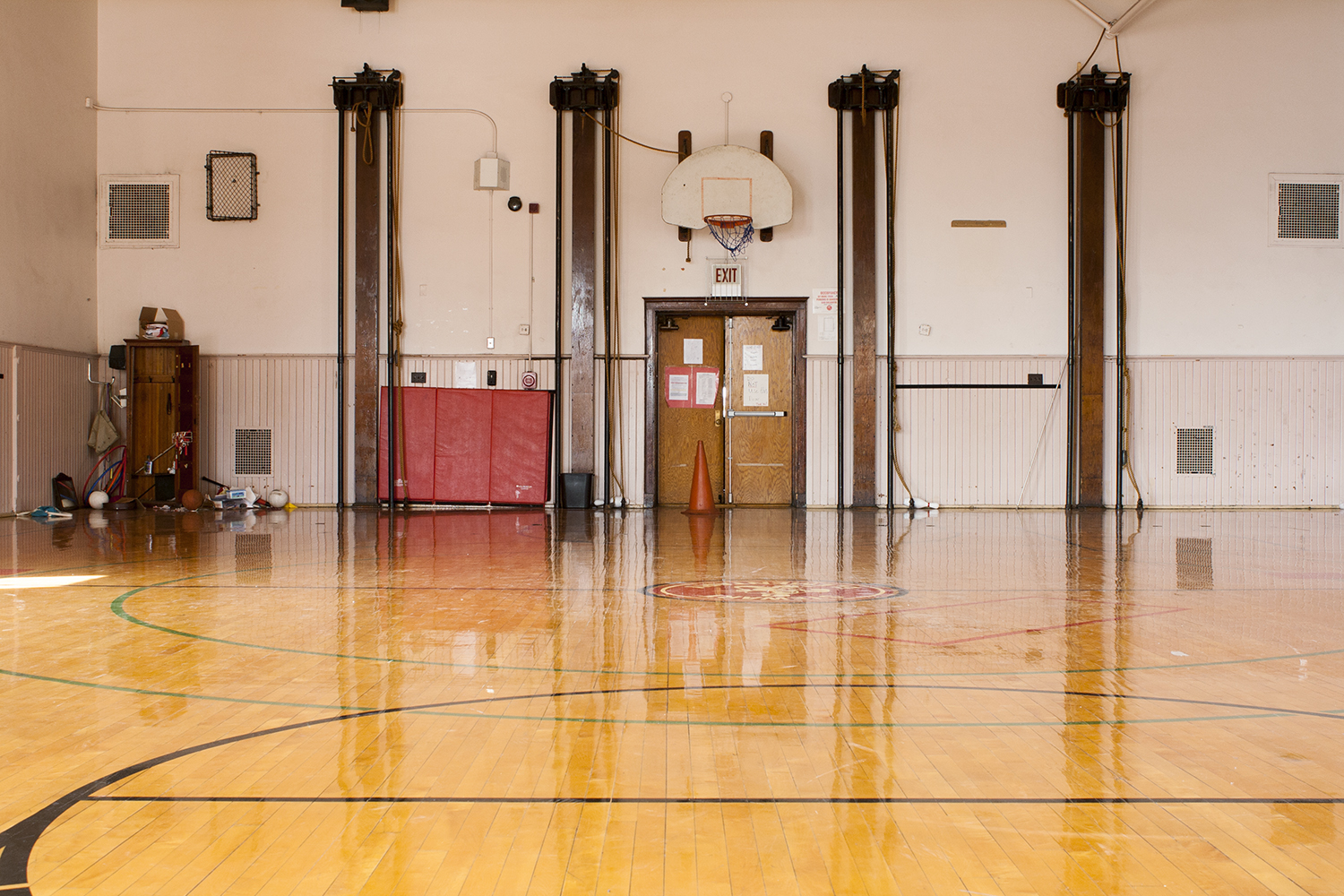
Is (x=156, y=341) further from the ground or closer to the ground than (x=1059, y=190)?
closer to the ground

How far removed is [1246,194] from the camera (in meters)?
11.4

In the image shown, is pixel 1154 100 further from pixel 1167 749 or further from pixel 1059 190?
pixel 1167 749

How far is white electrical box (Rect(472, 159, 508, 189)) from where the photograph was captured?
11.2m

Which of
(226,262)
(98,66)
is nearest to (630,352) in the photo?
(226,262)

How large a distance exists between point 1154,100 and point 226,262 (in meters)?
10.6

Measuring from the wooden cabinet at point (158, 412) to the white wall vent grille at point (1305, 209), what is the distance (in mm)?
12094

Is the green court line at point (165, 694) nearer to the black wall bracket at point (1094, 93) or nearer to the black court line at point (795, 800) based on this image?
the black court line at point (795, 800)

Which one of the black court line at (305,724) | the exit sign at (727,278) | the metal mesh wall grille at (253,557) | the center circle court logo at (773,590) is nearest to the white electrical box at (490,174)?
the exit sign at (727,278)

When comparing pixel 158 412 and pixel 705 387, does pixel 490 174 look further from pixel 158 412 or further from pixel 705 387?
pixel 158 412

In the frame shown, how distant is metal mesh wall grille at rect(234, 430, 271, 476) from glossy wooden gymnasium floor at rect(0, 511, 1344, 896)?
20.0ft

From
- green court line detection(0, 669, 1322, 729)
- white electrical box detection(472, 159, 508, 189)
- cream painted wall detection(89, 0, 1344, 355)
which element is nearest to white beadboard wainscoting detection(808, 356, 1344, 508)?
cream painted wall detection(89, 0, 1344, 355)

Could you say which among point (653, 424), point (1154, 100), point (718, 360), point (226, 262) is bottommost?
point (653, 424)

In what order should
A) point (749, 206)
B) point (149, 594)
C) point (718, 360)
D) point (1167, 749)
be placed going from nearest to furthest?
1. point (1167, 749)
2. point (149, 594)
3. point (749, 206)
4. point (718, 360)

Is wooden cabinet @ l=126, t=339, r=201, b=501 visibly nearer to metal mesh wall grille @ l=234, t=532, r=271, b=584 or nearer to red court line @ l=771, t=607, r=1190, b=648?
metal mesh wall grille @ l=234, t=532, r=271, b=584
